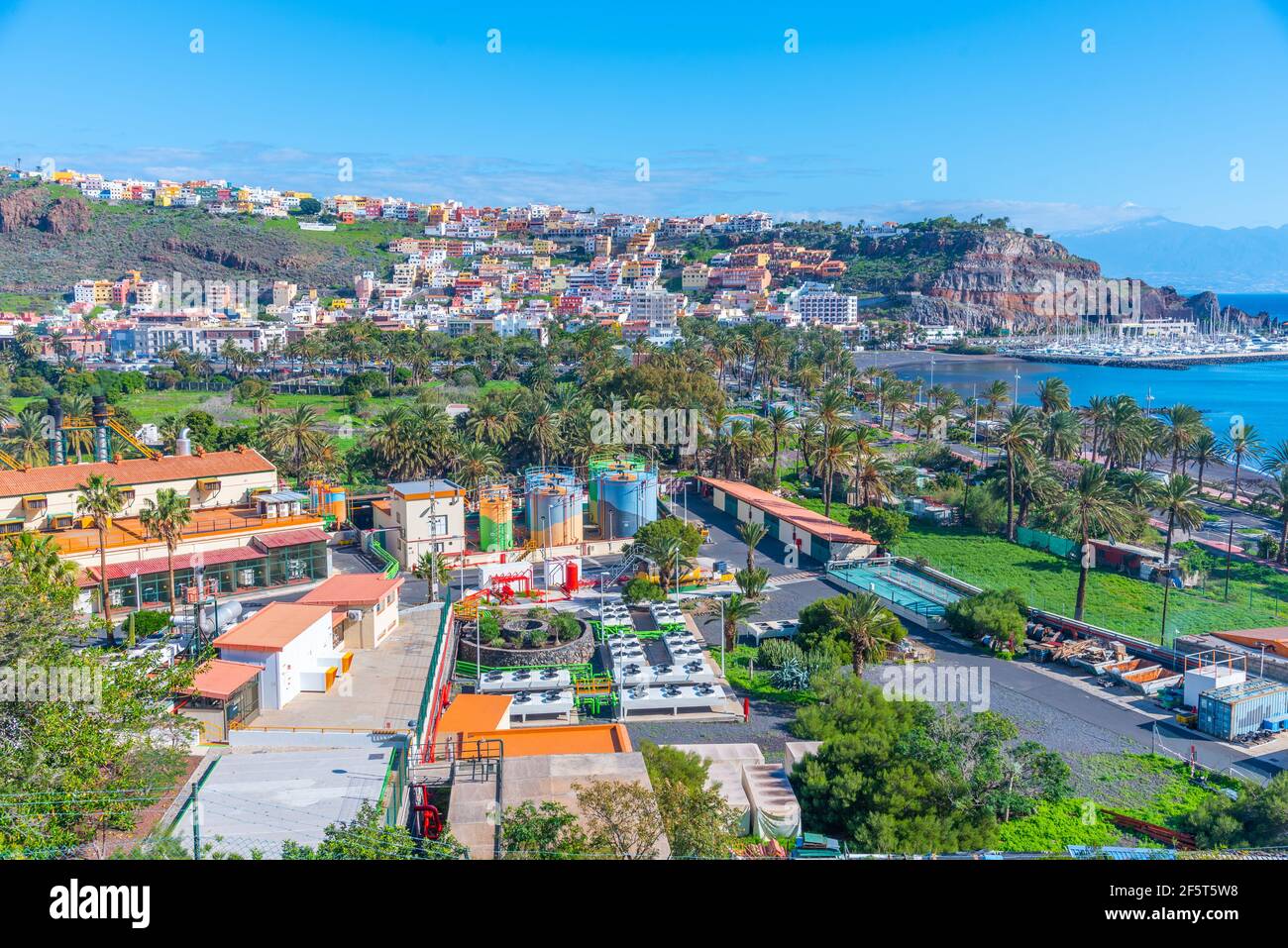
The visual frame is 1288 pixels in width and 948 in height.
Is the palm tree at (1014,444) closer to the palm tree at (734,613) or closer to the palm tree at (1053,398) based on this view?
the palm tree at (1053,398)

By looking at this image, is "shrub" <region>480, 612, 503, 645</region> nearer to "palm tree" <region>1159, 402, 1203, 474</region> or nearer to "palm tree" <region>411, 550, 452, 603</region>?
"palm tree" <region>411, 550, 452, 603</region>

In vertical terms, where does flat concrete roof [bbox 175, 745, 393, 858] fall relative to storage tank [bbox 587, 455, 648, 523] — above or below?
below

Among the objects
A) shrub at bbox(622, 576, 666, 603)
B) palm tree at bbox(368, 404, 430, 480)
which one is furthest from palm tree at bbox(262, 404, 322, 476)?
shrub at bbox(622, 576, 666, 603)

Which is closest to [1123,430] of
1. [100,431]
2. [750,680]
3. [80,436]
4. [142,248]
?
[750,680]

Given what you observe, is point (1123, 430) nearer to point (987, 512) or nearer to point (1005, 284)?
point (987, 512)

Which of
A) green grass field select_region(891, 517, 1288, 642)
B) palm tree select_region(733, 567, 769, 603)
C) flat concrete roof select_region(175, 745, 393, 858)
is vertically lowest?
green grass field select_region(891, 517, 1288, 642)

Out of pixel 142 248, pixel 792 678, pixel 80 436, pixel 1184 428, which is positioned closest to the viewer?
pixel 792 678

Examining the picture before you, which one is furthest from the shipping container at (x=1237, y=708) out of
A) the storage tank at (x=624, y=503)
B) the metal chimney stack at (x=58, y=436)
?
the metal chimney stack at (x=58, y=436)
